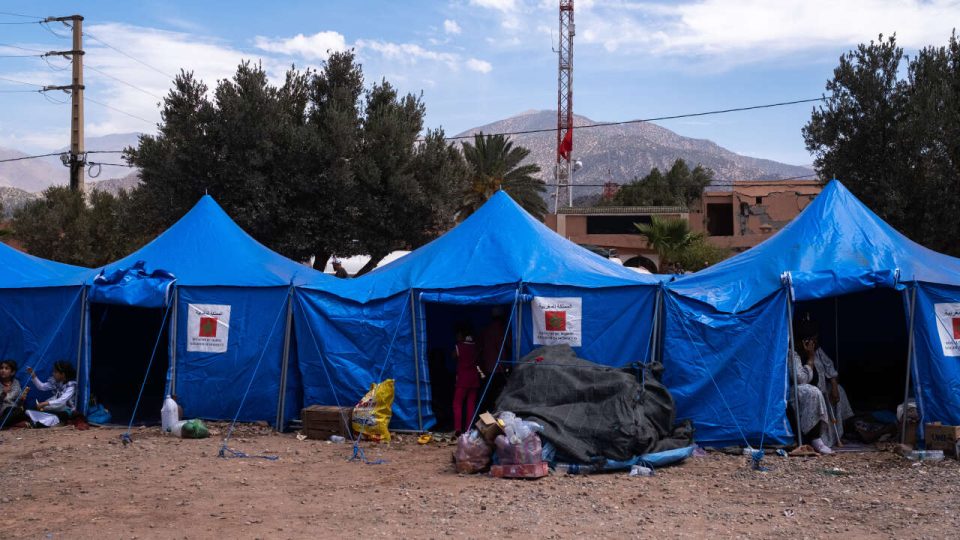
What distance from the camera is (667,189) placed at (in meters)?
54.2

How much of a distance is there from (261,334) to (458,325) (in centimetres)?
258

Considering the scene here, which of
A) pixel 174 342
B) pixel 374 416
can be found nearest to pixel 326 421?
pixel 374 416

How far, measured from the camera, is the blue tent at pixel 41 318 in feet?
39.5

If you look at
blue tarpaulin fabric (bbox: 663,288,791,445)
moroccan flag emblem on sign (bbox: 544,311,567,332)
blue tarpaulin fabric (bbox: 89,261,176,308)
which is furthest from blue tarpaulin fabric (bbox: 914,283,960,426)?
blue tarpaulin fabric (bbox: 89,261,176,308)

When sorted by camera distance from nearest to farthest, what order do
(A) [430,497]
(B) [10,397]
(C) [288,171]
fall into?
(A) [430,497] → (B) [10,397] → (C) [288,171]

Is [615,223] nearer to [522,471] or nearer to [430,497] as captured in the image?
[522,471]

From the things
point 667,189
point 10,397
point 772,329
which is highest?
point 667,189

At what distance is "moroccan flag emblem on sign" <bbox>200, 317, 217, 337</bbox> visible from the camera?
1166 centimetres

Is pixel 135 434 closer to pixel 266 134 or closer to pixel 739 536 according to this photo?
pixel 739 536

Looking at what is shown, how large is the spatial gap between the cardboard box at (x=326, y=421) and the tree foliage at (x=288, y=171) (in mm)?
8503

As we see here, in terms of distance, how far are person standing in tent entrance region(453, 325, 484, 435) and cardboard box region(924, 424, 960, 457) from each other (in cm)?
477

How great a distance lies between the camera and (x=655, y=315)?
1034cm

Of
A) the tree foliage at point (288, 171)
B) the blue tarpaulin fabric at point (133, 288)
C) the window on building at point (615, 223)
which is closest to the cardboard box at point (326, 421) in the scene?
the blue tarpaulin fabric at point (133, 288)

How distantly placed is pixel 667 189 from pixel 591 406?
46701 mm
